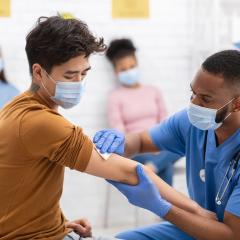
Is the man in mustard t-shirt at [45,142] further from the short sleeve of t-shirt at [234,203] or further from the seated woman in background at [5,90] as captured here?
the seated woman in background at [5,90]

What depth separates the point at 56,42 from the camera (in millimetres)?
1539

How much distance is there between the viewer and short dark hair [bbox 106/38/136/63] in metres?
3.39

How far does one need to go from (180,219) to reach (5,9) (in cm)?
224

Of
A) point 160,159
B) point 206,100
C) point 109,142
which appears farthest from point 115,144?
point 160,159

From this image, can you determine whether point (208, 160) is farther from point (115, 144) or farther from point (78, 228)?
point (78, 228)

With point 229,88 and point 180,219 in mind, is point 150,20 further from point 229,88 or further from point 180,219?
point 180,219

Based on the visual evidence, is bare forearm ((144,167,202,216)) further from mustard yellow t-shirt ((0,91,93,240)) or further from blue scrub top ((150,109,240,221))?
mustard yellow t-shirt ((0,91,93,240))

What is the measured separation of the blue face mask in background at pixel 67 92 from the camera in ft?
5.32

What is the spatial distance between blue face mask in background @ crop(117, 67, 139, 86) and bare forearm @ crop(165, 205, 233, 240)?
73.4 inches

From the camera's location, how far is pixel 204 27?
3607mm

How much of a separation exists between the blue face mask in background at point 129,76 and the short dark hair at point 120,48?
12 cm

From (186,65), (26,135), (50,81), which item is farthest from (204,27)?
(26,135)

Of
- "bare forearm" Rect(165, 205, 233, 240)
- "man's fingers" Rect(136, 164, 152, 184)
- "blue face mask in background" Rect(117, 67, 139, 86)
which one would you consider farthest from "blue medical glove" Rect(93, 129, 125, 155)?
"blue face mask in background" Rect(117, 67, 139, 86)

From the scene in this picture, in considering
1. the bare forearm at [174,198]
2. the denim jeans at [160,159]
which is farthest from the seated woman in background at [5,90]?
the bare forearm at [174,198]
